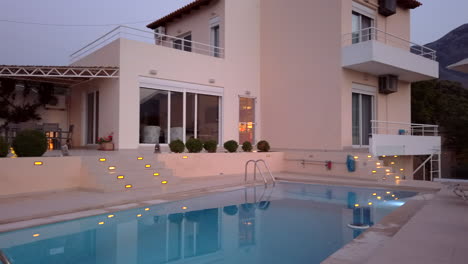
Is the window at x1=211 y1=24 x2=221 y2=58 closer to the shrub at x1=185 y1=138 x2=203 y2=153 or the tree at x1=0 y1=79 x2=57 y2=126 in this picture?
the shrub at x1=185 y1=138 x2=203 y2=153

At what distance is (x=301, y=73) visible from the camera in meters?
15.3

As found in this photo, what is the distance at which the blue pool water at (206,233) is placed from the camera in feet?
16.2

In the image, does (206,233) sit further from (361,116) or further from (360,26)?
(360,26)

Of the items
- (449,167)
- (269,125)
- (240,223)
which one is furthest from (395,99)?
(240,223)

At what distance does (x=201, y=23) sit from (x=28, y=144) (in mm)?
11057

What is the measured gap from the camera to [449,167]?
72.0 feet

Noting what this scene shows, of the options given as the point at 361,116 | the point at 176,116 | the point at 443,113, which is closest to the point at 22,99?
the point at 176,116

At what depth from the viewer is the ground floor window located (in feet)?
43.5

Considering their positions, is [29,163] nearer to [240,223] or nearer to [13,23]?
[240,223]

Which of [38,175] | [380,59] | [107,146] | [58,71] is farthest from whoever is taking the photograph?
[380,59]

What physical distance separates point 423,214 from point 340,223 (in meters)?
1.43

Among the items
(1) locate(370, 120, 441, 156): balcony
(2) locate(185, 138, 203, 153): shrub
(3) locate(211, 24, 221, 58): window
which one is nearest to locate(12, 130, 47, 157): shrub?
(2) locate(185, 138, 203, 153): shrub

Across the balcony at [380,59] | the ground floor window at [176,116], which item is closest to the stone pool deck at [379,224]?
the ground floor window at [176,116]

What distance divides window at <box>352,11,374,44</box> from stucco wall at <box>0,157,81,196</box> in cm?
1166
